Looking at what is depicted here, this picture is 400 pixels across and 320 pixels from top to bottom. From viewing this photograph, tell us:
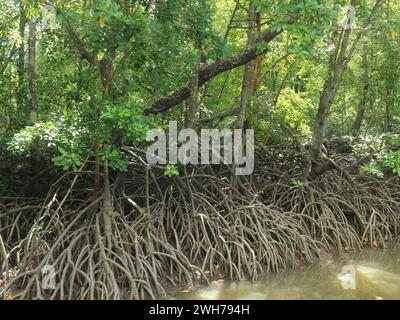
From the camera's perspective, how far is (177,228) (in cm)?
515

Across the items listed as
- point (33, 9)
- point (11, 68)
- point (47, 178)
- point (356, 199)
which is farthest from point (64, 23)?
point (356, 199)

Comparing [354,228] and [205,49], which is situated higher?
[205,49]

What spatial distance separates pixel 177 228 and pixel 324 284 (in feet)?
5.57

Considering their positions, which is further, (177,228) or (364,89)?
(364,89)

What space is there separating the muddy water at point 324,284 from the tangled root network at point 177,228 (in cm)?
16

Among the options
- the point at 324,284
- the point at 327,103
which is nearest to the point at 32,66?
the point at 327,103

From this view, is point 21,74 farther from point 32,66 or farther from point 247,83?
point 247,83

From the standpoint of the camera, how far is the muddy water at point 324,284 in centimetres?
443

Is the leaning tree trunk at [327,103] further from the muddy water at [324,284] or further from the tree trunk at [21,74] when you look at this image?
the tree trunk at [21,74]

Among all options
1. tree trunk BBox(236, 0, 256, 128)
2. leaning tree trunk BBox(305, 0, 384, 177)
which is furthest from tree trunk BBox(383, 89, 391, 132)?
tree trunk BBox(236, 0, 256, 128)

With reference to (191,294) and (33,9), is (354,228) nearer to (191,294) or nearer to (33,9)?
(191,294)

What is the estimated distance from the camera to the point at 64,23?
365cm

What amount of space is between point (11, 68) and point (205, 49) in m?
3.55

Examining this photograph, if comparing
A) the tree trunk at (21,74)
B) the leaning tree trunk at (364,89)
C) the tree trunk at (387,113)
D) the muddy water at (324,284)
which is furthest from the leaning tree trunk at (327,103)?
the tree trunk at (21,74)
